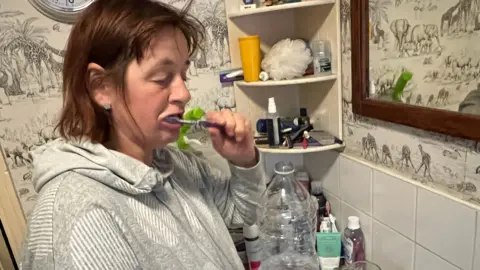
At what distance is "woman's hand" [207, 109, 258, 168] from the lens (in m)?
0.76

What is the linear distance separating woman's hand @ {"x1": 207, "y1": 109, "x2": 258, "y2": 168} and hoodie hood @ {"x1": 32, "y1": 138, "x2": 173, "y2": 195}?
18 cm

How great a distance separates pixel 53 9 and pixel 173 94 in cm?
69

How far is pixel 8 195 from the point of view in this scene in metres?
1.13

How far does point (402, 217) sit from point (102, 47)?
0.84 meters

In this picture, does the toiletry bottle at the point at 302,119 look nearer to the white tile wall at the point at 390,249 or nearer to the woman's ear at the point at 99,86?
the white tile wall at the point at 390,249

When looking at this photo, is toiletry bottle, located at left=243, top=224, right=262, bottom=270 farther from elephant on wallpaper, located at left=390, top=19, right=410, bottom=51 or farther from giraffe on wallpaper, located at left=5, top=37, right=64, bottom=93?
giraffe on wallpaper, located at left=5, top=37, right=64, bottom=93

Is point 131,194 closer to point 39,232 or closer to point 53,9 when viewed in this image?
point 39,232

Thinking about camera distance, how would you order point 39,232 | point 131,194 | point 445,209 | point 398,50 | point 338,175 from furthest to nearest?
1. point 338,175
2. point 398,50
3. point 445,209
4. point 131,194
5. point 39,232

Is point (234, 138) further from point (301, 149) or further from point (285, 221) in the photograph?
point (285, 221)

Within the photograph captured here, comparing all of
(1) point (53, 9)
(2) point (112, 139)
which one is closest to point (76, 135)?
(2) point (112, 139)

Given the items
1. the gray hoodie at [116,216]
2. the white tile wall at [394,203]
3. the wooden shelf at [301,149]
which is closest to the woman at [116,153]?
the gray hoodie at [116,216]

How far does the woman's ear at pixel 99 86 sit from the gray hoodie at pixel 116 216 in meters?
0.09

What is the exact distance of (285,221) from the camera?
1.29m

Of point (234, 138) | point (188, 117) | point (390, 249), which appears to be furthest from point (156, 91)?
point (390, 249)
